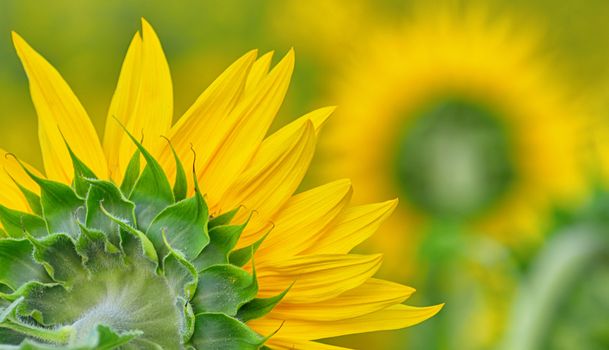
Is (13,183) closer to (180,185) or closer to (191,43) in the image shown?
(180,185)

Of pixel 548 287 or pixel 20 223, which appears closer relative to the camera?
pixel 20 223

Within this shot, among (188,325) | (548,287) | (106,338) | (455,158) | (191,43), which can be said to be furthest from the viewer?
(191,43)

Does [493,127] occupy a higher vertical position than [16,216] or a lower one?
higher

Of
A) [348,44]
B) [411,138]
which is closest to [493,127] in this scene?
[411,138]

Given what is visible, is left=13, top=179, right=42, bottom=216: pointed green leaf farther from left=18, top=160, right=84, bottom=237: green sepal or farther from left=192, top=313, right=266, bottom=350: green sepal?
left=192, top=313, right=266, bottom=350: green sepal

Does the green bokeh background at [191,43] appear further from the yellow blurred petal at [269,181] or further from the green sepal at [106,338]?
the green sepal at [106,338]

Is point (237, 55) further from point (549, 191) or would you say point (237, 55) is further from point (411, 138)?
point (549, 191)

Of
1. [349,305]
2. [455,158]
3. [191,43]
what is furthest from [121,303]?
[191,43]

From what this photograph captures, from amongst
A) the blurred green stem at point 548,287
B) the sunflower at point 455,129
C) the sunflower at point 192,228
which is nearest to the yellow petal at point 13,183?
the sunflower at point 192,228
